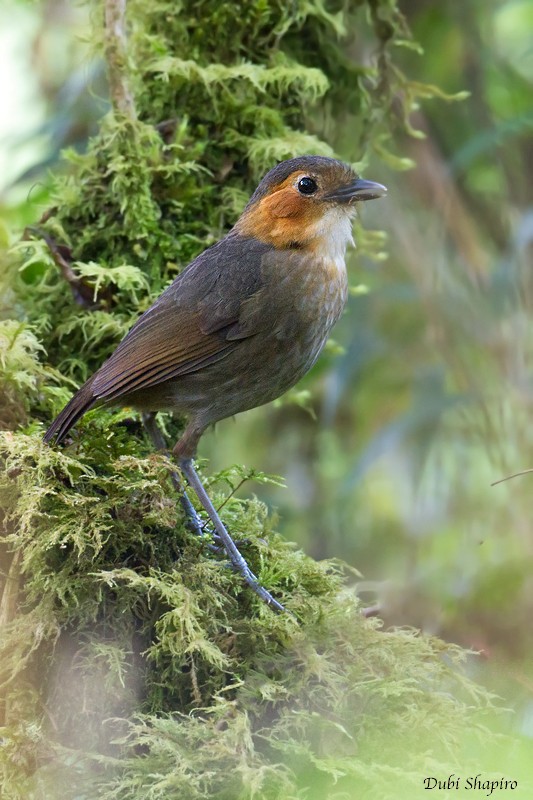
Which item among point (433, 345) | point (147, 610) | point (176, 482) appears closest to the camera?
point (147, 610)

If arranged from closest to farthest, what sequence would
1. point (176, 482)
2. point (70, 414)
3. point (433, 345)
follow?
point (70, 414), point (176, 482), point (433, 345)

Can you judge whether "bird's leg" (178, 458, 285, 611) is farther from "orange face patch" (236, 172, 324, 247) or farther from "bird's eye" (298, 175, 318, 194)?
"bird's eye" (298, 175, 318, 194)

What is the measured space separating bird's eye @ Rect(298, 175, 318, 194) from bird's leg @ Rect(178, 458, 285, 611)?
109 centimetres

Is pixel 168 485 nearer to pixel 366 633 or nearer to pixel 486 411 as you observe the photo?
pixel 366 633

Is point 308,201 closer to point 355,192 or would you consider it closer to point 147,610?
point 355,192

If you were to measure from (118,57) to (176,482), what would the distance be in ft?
5.77

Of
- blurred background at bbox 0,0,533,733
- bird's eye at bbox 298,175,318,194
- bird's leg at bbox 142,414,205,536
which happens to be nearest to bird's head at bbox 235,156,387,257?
bird's eye at bbox 298,175,318,194

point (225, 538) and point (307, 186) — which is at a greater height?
point (307, 186)

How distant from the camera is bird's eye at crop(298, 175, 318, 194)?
11.1ft

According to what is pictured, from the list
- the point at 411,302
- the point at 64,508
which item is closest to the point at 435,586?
the point at 411,302

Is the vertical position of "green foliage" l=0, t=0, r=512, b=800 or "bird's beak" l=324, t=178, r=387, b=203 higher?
"bird's beak" l=324, t=178, r=387, b=203

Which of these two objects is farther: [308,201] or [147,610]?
[308,201]

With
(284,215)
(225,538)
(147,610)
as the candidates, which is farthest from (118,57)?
(147,610)

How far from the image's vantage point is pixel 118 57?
3.66 m
